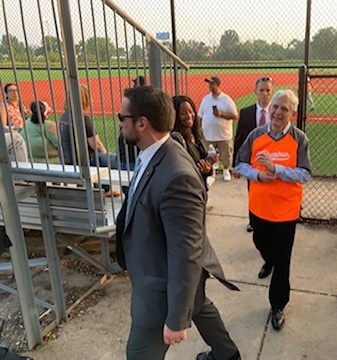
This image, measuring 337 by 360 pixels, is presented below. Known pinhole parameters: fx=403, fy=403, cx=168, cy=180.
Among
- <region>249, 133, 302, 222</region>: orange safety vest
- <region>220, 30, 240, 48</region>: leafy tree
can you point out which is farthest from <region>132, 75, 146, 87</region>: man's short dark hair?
<region>220, 30, 240, 48</region>: leafy tree

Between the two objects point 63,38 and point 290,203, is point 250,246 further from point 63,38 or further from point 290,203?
point 63,38

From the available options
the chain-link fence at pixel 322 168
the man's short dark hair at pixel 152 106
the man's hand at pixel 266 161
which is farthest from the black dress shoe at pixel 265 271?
the man's short dark hair at pixel 152 106

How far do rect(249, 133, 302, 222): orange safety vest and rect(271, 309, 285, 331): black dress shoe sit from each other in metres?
0.75

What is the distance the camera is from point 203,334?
2.47 metres

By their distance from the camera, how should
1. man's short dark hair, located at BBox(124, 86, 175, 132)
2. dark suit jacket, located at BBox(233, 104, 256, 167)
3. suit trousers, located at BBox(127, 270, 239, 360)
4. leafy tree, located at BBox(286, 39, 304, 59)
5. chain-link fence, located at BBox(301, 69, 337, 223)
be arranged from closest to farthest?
1. man's short dark hair, located at BBox(124, 86, 175, 132)
2. suit trousers, located at BBox(127, 270, 239, 360)
3. dark suit jacket, located at BBox(233, 104, 256, 167)
4. chain-link fence, located at BBox(301, 69, 337, 223)
5. leafy tree, located at BBox(286, 39, 304, 59)

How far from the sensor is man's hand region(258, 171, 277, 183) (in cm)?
297

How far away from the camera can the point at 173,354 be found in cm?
294

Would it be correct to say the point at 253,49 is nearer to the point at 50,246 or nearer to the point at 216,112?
the point at 216,112

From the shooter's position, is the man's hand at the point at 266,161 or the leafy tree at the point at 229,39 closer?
the man's hand at the point at 266,161

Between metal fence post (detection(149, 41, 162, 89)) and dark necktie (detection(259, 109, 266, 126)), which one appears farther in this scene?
dark necktie (detection(259, 109, 266, 126))

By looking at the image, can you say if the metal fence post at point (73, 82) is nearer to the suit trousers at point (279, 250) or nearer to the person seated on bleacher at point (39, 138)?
the suit trousers at point (279, 250)

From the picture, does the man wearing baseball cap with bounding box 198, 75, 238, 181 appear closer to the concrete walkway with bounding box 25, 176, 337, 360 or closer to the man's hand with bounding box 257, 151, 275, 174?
the concrete walkway with bounding box 25, 176, 337, 360

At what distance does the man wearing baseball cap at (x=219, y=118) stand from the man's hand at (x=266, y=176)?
336cm

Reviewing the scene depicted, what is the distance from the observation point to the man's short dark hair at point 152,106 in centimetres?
187
